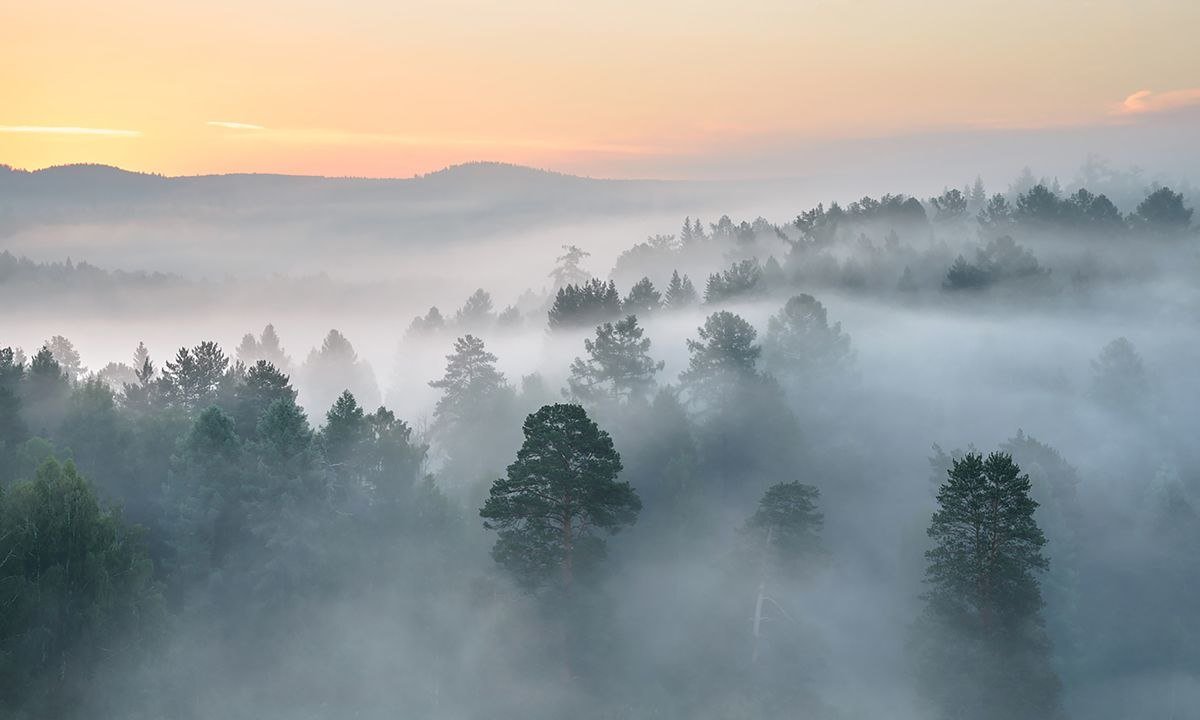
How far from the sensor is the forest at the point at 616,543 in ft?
153

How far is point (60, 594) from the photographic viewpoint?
44.5 m

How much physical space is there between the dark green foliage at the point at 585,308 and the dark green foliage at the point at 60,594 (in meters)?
48.4

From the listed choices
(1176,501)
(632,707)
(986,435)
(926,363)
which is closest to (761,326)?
(926,363)

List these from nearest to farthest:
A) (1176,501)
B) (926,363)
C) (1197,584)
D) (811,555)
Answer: (811,555) < (1197,584) < (1176,501) < (926,363)

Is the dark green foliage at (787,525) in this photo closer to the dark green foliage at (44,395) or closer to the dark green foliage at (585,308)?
the dark green foliage at (585,308)

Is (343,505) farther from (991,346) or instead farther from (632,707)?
(991,346)

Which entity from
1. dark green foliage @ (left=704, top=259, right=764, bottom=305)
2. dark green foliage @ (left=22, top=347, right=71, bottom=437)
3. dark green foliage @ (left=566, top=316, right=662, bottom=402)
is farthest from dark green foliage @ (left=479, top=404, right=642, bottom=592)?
dark green foliage @ (left=704, top=259, right=764, bottom=305)

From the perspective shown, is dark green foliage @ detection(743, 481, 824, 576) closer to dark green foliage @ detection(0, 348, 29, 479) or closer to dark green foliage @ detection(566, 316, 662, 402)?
dark green foliage @ detection(566, 316, 662, 402)

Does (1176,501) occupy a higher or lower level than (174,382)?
lower

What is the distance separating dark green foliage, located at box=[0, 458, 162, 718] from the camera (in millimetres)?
42531

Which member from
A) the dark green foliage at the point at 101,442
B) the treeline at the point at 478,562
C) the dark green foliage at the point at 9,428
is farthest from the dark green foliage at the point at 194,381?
the dark green foliage at the point at 9,428

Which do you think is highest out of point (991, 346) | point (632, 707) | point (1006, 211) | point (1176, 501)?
point (1006, 211)

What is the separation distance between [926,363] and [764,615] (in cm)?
4667

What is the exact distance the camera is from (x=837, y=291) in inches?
4599
